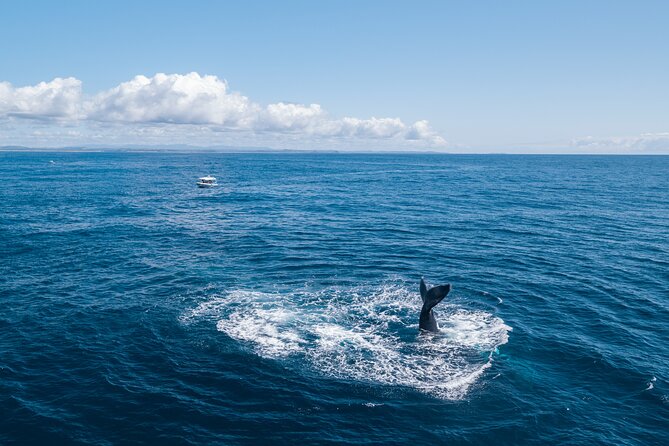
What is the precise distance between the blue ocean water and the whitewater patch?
0.72ft

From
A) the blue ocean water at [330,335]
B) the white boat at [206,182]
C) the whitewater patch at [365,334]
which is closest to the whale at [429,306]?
the whitewater patch at [365,334]

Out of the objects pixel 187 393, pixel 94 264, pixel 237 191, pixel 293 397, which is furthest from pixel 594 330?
pixel 237 191

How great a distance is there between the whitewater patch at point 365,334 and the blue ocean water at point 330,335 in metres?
0.22

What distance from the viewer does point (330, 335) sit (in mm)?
42125

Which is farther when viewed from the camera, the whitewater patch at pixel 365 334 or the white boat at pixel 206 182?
the white boat at pixel 206 182

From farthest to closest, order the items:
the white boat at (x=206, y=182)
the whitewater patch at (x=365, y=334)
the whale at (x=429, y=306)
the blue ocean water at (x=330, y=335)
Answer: the white boat at (x=206, y=182) < the whale at (x=429, y=306) < the whitewater patch at (x=365, y=334) < the blue ocean water at (x=330, y=335)

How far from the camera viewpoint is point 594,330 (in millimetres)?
44062

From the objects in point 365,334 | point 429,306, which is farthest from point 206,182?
point 429,306

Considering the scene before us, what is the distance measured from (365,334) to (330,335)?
333 cm

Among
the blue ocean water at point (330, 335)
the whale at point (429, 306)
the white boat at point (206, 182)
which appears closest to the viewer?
the blue ocean water at point (330, 335)

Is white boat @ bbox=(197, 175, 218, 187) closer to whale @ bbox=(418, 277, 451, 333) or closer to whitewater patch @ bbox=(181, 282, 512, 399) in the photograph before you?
whitewater patch @ bbox=(181, 282, 512, 399)

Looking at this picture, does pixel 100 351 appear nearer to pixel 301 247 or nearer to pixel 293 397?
pixel 293 397

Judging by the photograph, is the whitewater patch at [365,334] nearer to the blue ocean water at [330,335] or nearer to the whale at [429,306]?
the blue ocean water at [330,335]

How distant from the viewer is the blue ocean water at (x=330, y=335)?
3020 cm
